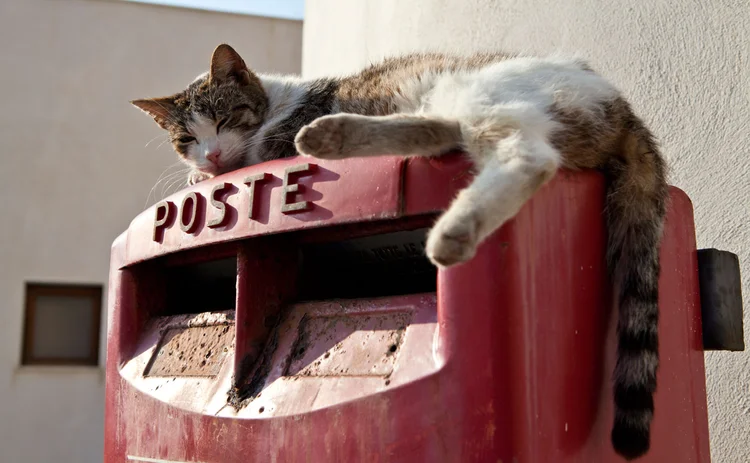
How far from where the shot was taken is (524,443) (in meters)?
0.99

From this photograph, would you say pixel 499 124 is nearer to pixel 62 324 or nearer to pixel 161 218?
pixel 161 218

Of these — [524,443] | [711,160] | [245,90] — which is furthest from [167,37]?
[524,443]

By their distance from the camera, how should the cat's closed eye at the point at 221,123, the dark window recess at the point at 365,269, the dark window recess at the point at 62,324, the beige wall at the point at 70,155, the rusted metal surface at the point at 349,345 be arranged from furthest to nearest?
the dark window recess at the point at 62,324 < the beige wall at the point at 70,155 < the cat's closed eye at the point at 221,123 < the dark window recess at the point at 365,269 < the rusted metal surface at the point at 349,345

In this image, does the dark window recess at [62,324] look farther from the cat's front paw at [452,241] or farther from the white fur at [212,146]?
the cat's front paw at [452,241]

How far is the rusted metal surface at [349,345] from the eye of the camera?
112 cm

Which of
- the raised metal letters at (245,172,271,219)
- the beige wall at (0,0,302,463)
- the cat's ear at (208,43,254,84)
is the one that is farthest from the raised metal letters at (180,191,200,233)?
the beige wall at (0,0,302,463)

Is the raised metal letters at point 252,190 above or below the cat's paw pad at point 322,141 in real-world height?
below

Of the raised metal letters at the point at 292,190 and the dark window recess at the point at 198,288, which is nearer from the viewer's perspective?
the raised metal letters at the point at 292,190

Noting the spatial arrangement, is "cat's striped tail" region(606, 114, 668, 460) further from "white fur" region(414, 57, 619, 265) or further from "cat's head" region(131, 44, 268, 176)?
"cat's head" region(131, 44, 268, 176)

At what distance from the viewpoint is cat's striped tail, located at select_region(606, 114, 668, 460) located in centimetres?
110

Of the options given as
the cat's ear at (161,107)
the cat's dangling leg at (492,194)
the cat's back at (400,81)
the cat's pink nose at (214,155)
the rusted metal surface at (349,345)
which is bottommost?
the rusted metal surface at (349,345)

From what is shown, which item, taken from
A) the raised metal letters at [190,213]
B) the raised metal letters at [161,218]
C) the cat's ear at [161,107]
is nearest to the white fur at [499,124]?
the raised metal letters at [190,213]

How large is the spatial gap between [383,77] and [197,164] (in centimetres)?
69

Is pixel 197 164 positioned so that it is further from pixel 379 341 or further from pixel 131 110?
pixel 131 110
